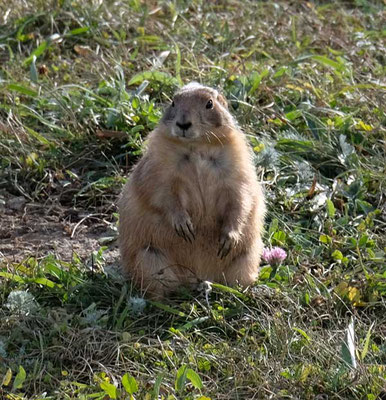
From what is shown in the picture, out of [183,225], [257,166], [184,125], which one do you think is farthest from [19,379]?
[257,166]

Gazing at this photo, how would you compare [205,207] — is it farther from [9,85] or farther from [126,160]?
[9,85]

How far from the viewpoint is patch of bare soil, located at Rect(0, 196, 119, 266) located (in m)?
5.57

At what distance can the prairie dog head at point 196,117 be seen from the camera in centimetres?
489

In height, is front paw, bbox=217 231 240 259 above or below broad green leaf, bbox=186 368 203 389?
below

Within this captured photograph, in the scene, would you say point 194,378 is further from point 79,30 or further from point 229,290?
point 79,30

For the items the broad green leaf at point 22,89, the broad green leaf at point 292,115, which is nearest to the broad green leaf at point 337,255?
the broad green leaf at point 292,115

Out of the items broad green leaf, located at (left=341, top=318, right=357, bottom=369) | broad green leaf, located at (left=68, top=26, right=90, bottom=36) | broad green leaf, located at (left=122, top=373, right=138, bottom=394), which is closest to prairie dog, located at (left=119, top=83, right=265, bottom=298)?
broad green leaf, located at (left=341, top=318, right=357, bottom=369)

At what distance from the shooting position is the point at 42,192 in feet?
20.3

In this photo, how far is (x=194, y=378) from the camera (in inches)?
163

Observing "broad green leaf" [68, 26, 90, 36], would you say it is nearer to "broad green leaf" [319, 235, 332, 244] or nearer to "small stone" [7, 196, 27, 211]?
"small stone" [7, 196, 27, 211]

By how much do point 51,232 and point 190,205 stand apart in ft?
3.75

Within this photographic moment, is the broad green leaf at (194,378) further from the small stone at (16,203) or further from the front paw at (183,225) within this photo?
the small stone at (16,203)

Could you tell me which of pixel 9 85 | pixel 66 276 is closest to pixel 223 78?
pixel 9 85

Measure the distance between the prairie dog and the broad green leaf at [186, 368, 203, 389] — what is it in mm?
865
